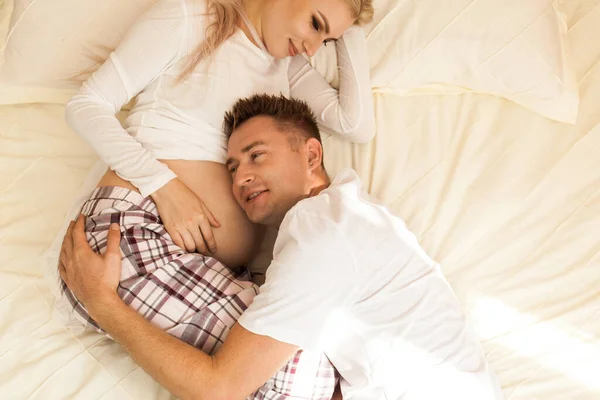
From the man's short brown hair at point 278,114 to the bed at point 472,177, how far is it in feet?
0.62

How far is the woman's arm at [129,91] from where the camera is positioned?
4.19 feet

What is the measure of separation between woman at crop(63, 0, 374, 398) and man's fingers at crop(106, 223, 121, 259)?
0.02m

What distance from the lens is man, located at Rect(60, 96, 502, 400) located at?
3.56 feet

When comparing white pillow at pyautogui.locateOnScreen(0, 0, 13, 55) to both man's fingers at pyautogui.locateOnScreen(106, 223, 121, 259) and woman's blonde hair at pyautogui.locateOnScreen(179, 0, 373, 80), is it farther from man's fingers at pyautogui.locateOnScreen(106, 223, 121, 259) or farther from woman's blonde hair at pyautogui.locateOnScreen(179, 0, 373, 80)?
man's fingers at pyautogui.locateOnScreen(106, 223, 121, 259)

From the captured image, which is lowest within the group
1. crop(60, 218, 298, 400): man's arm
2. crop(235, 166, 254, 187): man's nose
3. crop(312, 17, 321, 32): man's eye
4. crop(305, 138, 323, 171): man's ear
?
crop(60, 218, 298, 400): man's arm

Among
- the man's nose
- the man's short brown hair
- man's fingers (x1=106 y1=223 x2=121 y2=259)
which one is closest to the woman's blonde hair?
the man's short brown hair

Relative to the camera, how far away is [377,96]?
1566 millimetres

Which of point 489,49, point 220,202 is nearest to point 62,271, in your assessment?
point 220,202

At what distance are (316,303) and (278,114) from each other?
502 millimetres

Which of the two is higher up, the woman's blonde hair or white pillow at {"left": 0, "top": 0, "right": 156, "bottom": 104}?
the woman's blonde hair

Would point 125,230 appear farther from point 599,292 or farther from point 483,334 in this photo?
point 599,292

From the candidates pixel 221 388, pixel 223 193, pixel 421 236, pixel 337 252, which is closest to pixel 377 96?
pixel 421 236

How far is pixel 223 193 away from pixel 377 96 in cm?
52

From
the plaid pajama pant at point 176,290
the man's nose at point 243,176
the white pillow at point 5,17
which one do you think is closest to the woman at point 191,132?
the plaid pajama pant at point 176,290
